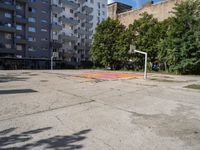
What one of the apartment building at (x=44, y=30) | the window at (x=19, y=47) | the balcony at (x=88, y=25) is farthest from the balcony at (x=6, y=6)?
the balcony at (x=88, y=25)

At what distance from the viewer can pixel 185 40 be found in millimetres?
28781

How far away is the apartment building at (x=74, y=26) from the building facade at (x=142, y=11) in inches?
249

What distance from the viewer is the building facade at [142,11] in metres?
48.8

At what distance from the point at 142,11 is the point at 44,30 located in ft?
87.3

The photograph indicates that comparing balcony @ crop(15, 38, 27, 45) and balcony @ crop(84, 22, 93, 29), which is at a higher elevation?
balcony @ crop(84, 22, 93, 29)

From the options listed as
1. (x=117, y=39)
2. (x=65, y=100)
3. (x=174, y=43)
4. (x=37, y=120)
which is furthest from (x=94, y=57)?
(x=37, y=120)

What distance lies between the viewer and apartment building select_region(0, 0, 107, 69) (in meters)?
44.7

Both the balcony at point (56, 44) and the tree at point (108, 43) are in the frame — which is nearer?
the tree at point (108, 43)

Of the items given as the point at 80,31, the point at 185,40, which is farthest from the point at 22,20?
the point at 185,40

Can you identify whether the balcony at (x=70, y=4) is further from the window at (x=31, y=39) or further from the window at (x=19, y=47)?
the window at (x=19, y=47)

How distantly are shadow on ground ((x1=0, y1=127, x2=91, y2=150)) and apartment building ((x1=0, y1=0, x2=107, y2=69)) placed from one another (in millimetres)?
37886

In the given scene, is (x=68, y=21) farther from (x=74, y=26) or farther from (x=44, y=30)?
(x=44, y=30)

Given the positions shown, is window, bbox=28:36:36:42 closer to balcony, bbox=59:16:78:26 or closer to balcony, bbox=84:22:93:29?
balcony, bbox=59:16:78:26

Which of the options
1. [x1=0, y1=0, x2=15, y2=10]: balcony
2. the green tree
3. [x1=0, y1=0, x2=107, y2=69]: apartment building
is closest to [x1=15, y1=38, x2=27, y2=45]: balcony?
[x1=0, y1=0, x2=107, y2=69]: apartment building
